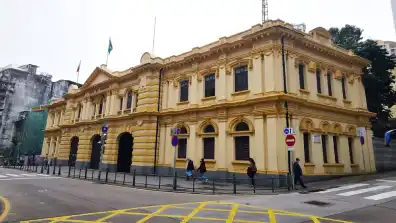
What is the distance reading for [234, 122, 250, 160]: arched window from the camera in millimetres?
16922

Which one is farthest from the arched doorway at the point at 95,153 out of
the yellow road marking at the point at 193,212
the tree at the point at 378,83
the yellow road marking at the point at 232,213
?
the tree at the point at 378,83

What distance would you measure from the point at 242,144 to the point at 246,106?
2702 millimetres

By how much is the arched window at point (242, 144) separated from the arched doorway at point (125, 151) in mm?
12793

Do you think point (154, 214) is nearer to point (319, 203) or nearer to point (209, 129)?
point (319, 203)

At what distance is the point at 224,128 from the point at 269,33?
288 inches

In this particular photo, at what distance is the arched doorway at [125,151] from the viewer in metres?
25.7

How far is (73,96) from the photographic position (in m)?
34.9

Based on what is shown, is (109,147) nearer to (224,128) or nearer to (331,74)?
(224,128)

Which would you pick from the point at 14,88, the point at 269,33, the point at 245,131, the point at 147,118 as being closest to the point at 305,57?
the point at 269,33

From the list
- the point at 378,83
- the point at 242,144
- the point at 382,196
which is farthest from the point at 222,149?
the point at 378,83

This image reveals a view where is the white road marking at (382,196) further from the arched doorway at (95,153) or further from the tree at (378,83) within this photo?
the arched doorway at (95,153)

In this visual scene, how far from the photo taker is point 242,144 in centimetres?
1723

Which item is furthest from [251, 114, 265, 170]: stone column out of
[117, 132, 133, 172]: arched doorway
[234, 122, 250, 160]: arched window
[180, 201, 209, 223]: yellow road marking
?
[117, 132, 133, 172]: arched doorway

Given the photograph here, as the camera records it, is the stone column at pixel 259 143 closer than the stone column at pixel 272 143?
No
